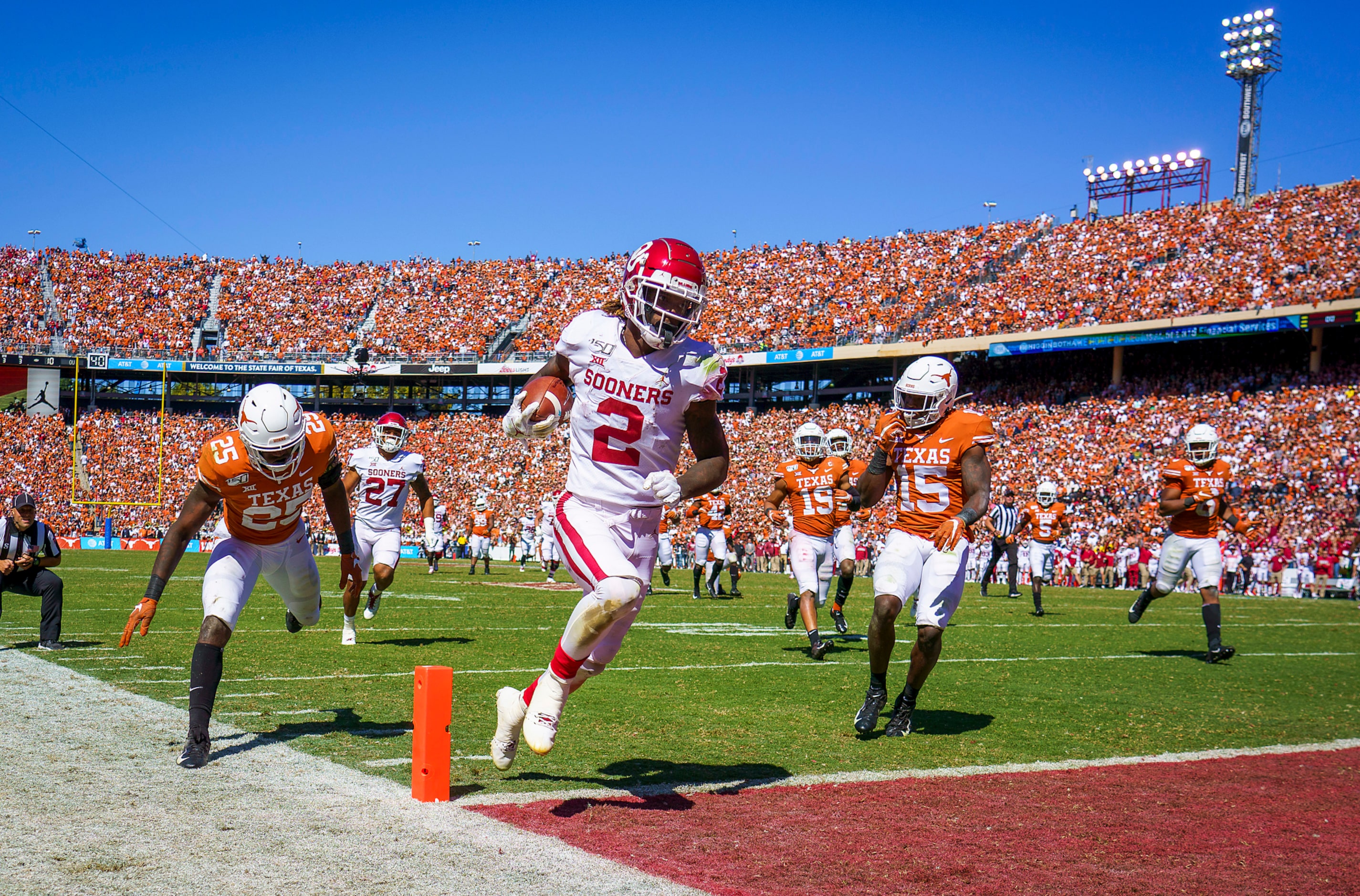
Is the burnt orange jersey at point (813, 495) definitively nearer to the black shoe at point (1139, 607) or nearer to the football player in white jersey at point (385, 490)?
the black shoe at point (1139, 607)

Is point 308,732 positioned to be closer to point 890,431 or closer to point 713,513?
point 890,431

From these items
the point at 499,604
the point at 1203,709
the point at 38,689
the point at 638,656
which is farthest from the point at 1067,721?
the point at 499,604

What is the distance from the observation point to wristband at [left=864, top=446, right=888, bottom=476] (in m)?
7.16

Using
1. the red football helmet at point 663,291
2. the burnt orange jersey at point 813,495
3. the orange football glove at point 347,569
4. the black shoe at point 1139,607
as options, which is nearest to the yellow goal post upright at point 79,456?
the burnt orange jersey at point 813,495

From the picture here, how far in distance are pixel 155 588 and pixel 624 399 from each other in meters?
2.86

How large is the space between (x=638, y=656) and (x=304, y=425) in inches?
195

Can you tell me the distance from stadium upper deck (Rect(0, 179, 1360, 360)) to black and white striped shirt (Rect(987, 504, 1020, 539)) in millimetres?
13912

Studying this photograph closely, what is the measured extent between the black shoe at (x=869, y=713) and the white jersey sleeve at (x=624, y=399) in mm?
2438

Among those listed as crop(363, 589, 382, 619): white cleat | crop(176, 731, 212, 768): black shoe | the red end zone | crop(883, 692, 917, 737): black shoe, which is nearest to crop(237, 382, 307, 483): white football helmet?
crop(176, 731, 212, 768): black shoe

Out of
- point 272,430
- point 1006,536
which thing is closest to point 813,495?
point 272,430

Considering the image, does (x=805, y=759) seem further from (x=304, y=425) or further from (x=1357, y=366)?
(x=1357, y=366)

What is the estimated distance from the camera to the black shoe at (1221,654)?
10609mm

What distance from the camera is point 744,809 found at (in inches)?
185

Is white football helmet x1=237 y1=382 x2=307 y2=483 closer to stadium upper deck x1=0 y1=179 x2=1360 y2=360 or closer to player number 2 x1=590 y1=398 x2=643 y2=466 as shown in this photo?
player number 2 x1=590 y1=398 x2=643 y2=466
